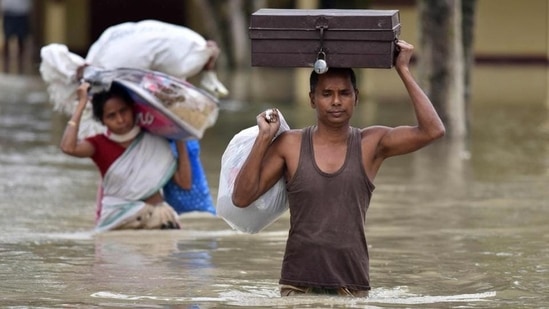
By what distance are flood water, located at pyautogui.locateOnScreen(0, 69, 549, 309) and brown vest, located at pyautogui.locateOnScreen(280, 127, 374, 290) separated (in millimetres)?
122

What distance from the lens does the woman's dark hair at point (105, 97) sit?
9781 millimetres

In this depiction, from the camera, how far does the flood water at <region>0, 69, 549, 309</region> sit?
24.8 feet

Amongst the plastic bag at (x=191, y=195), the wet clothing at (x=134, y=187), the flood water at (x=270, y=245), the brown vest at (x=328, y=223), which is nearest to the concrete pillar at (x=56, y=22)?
the flood water at (x=270, y=245)

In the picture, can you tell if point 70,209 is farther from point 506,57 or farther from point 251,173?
point 506,57

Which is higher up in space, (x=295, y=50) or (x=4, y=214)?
(x=295, y=50)

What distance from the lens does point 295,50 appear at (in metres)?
6.87

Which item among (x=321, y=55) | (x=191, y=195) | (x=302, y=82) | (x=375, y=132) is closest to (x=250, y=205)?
(x=375, y=132)

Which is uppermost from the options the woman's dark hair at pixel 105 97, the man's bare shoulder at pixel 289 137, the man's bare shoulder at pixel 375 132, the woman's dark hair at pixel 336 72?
the woman's dark hair at pixel 336 72

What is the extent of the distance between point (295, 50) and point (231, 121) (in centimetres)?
1300

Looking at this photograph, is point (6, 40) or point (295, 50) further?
point (6, 40)

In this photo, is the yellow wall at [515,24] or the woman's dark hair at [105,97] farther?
the yellow wall at [515,24]

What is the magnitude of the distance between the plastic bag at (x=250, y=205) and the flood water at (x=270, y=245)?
374 millimetres

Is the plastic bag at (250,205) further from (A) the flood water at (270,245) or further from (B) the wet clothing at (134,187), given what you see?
(B) the wet clothing at (134,187)

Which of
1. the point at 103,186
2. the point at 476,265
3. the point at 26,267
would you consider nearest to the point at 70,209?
the point at 103,186
